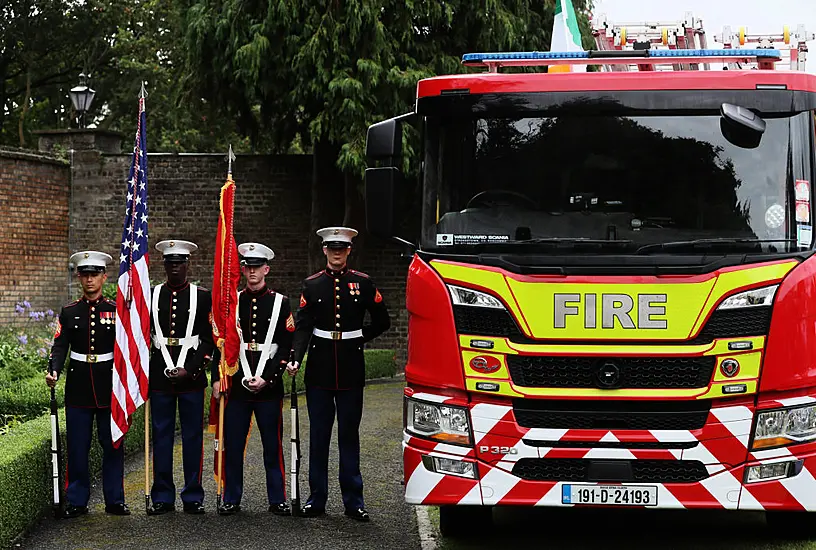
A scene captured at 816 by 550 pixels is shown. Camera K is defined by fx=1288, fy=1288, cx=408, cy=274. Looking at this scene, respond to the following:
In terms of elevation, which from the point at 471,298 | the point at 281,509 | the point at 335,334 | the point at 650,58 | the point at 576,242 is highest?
the point at 650,58

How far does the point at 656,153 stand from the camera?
7.16 m

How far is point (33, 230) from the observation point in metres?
19.8

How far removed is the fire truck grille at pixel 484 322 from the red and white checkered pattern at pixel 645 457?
1.26 feet

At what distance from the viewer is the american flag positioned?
340 inches

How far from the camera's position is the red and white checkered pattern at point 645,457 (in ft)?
21.8

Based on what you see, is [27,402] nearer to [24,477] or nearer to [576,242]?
[24,477]

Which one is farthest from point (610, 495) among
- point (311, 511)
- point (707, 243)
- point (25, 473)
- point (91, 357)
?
point (91, 357)

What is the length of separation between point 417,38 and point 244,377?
11.3 meters

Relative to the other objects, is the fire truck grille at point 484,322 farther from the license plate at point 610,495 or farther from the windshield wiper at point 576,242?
the license plate at point 610,495

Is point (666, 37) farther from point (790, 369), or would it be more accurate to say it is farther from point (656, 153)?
point (790, 369)

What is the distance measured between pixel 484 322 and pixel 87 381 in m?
3.21

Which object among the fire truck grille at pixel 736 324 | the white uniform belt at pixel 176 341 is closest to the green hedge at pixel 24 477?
the white uniform belt at pixel 176 341

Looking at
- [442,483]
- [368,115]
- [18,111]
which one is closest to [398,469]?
[442,483]

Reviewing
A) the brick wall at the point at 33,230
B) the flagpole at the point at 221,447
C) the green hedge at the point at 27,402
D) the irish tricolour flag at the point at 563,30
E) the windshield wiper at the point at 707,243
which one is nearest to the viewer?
the windshield wiper at the point at 707,243
